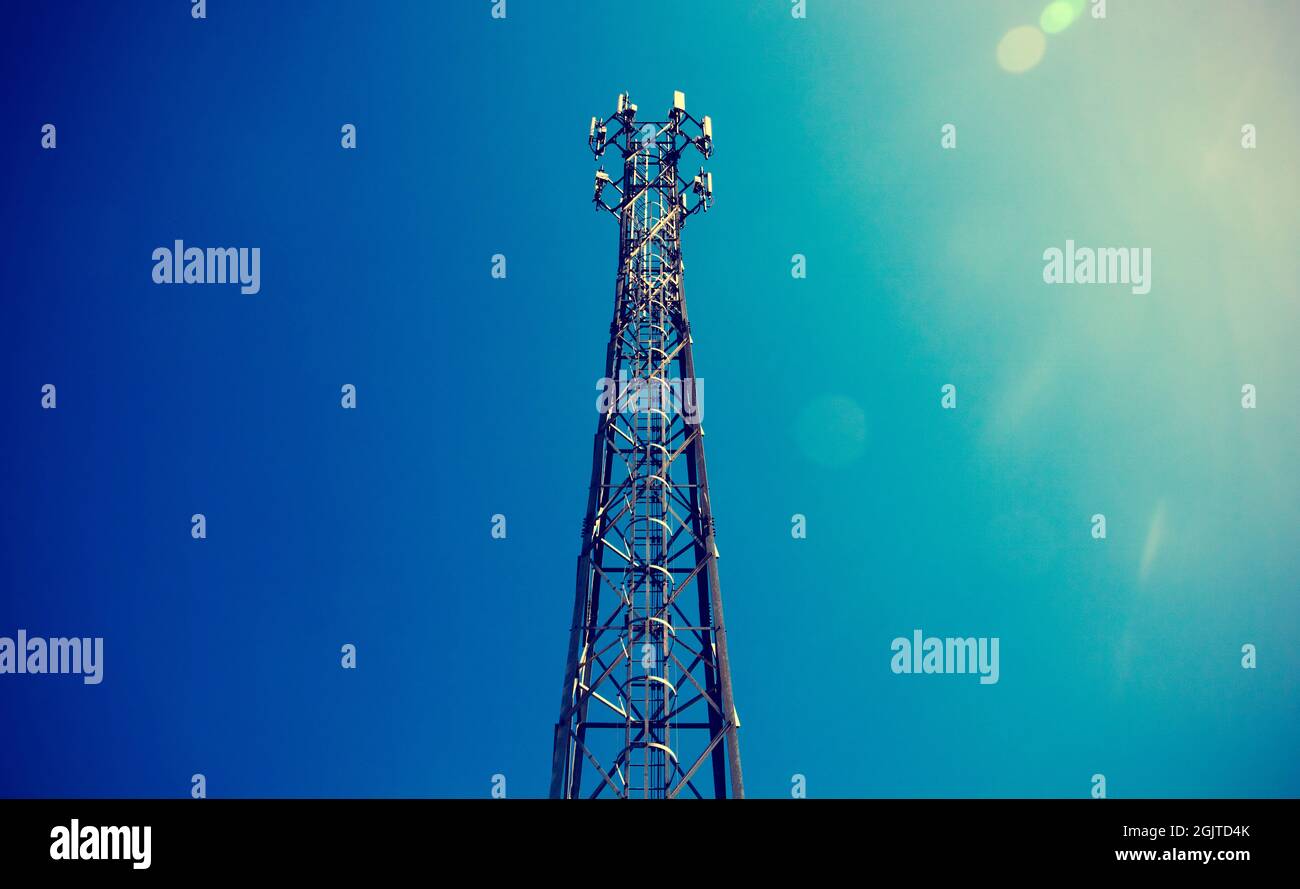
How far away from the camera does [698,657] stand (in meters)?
16.6

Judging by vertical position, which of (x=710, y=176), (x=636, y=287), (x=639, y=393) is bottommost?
(x=639, y=393)
